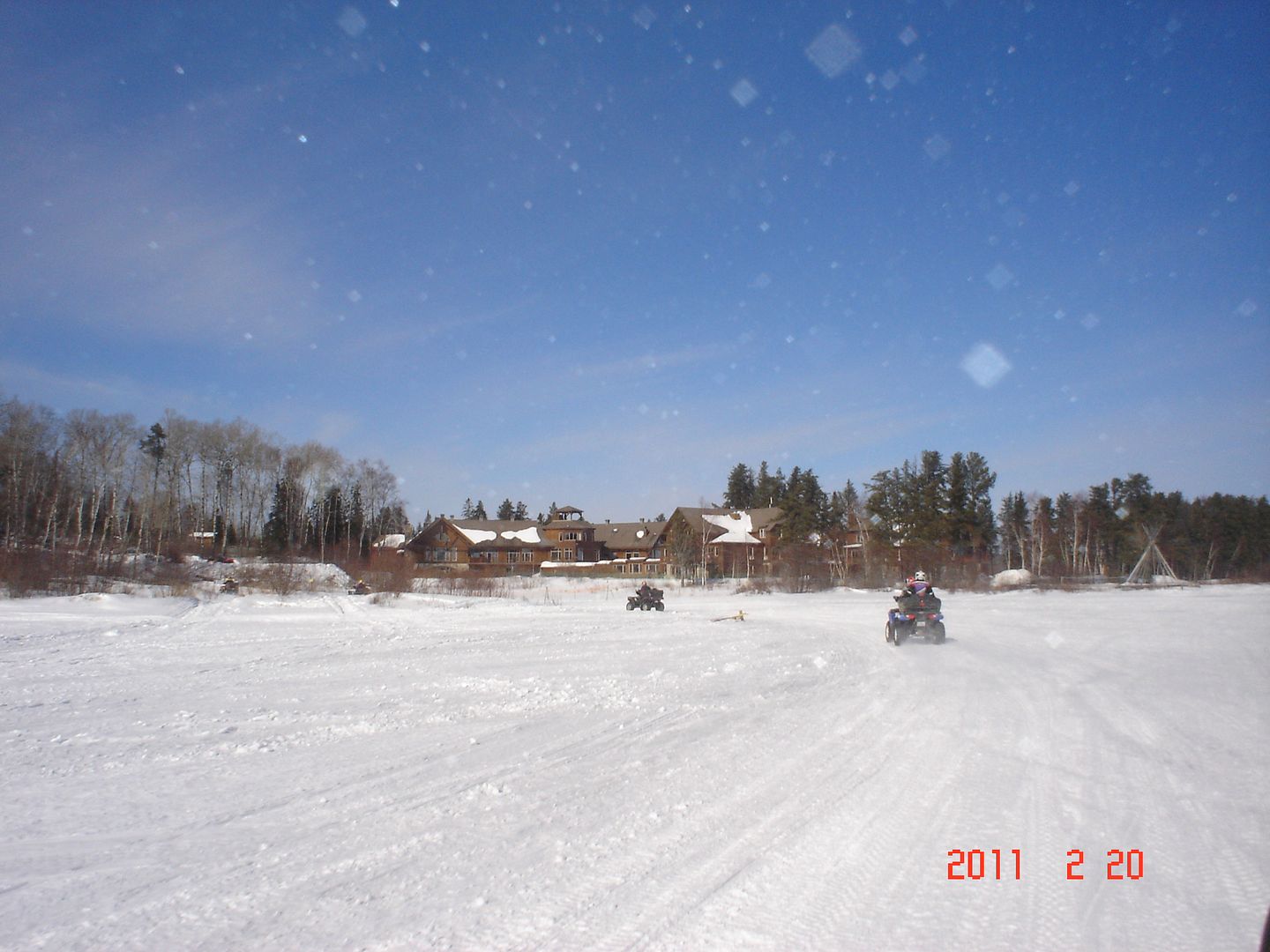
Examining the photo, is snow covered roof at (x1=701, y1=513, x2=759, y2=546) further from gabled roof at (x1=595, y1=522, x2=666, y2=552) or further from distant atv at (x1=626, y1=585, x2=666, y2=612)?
distant atv at (x1=626, y1=585, x2=666, y2=612)

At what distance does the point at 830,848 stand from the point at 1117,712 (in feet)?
21.1

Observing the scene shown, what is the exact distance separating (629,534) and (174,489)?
49.0 m

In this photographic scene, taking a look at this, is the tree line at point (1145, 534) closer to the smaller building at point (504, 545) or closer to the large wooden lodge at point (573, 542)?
the large wooden lodge at point (573, 542)

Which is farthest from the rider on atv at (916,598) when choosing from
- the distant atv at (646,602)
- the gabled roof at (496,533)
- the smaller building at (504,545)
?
the gabled roof at (496,533)

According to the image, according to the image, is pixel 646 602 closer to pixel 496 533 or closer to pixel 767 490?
pixel 496 533

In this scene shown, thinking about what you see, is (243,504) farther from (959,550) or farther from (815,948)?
(815,948)

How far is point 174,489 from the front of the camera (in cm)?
6412

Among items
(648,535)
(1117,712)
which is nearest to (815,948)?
(1117,712)

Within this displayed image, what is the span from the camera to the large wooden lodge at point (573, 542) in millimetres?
76688

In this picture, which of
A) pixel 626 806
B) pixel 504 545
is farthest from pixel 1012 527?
pixel 626 806

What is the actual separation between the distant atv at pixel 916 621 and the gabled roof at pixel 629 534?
69016mm

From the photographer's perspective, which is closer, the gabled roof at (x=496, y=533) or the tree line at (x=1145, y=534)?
the tree line at (x=1145, y=534)

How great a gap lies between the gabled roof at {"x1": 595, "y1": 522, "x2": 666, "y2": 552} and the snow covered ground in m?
75.7

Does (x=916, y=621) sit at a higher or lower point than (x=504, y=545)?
lower
